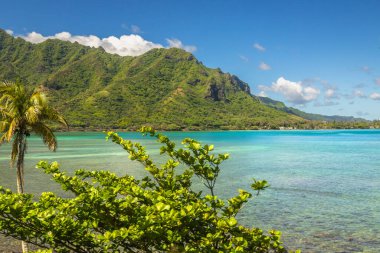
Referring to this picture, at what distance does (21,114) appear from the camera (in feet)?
51.8

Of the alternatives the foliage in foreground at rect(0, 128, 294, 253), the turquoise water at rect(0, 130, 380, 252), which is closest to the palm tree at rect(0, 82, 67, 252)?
the foliage in foreground at rect(0, 128, 294, 253)

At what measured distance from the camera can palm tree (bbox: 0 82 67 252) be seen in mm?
15555

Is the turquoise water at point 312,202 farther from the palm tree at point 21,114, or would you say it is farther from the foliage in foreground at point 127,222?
the foliage in foreground at point 127,222

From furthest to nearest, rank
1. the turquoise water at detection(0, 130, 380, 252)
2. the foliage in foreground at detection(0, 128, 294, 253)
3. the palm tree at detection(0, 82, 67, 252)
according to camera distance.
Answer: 1. the turquoise water at detection(0, 130, 380, 252)
2. the palm tree at detection(0, 82, 67, 252)
3. the foliage in foreground at detection(0, 128, 294, 253)

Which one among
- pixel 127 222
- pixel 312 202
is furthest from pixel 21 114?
pixel 312 202

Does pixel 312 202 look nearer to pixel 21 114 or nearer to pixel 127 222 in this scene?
pixel 21 114

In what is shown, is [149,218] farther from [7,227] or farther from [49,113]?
[49,113]

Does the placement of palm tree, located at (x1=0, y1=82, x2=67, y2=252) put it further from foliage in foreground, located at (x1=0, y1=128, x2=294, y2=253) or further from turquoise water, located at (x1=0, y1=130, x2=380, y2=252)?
turquoise water, located at (x1=0, y1=130, x2=380, y2=252)

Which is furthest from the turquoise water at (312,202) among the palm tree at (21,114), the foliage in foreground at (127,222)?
the foliage in foreground at (127,222)

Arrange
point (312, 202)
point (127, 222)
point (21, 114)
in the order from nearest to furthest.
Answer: point (127, 222) → point (21, 114) → point (312, 202)

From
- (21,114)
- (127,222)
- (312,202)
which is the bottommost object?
(312,202)

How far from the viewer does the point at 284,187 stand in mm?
43000

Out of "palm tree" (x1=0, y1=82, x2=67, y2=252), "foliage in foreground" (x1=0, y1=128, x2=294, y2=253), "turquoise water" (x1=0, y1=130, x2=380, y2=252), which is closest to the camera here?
"foliage in foreground" (x1=0, y1=128, x2=294, y2=253)

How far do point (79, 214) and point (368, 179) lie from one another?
51129mm
